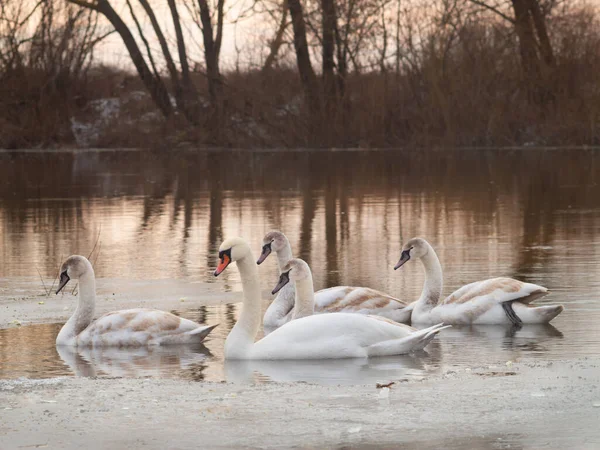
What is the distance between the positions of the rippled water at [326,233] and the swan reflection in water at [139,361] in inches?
0.9

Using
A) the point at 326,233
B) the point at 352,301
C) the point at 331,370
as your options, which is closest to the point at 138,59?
the point at 326,233

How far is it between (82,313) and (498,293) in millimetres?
3098

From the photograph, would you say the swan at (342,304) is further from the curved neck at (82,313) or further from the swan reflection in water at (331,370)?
the swan reflection in water at (331,370)

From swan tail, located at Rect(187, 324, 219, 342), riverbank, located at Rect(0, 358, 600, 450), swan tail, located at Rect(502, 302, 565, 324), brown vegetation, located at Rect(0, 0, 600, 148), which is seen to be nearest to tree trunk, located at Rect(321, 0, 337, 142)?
brown vegetation, located at Rect(0, 0, 600, 148)

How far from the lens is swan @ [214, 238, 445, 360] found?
27.2 ft

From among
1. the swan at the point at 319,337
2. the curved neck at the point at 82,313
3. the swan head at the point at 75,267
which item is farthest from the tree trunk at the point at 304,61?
the swan at the point at 319,337

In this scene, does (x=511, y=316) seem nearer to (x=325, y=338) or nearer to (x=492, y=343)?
(x=492, y=343)

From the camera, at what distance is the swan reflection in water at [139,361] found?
808cm

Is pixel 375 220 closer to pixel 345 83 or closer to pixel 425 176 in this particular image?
pixel 425 176

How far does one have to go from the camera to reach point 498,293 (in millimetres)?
9734

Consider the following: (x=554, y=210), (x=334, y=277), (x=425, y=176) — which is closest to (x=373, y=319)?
(x=334, y=277)

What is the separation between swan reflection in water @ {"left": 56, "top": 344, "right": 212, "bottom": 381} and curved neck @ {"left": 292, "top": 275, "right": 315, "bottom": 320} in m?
0.75

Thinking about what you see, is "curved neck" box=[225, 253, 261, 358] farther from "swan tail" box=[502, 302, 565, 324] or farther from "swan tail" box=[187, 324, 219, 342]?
"swan tail" box=[502, 302, 565, 324]

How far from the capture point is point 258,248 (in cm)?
1453
